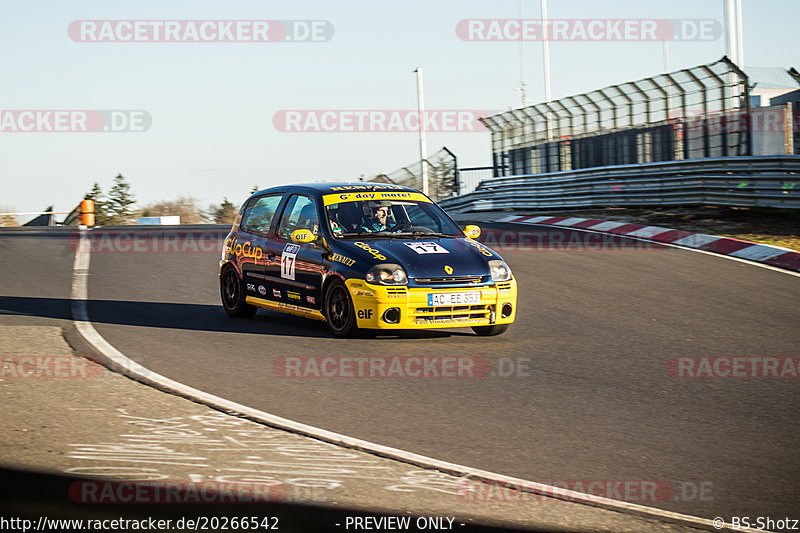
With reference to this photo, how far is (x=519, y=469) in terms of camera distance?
5113 mm

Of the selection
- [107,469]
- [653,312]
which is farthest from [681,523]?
[653,312]

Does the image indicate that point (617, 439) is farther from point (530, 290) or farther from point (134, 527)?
point (530, 290)

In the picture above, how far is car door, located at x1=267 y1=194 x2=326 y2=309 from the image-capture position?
9812 millimetres

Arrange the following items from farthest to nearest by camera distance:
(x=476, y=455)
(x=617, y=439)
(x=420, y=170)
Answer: (x=420, y=170)
(x=617, y=439)
(x=476, y=455)

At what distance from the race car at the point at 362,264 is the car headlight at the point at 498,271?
0.01 metres

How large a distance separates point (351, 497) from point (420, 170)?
32.0 m

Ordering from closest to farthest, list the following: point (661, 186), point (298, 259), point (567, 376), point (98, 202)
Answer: point (567, 376), point (298, 259), point (661, 186), point (98, 202)

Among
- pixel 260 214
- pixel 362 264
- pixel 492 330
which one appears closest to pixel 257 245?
pixel 260 214

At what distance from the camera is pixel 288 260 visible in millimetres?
10289

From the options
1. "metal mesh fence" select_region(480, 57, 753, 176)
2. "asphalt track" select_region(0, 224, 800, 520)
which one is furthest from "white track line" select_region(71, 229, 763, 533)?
"metal mesh fence" select_region(480, 57, 753, 176)

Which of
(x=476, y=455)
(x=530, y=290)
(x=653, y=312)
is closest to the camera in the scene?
(x=476, y=455)

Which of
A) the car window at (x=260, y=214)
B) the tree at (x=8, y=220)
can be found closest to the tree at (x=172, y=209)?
the tree at (x=8, y=220)

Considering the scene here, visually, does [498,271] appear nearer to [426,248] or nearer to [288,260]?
[426,248]

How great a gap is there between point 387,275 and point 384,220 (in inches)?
51.1
